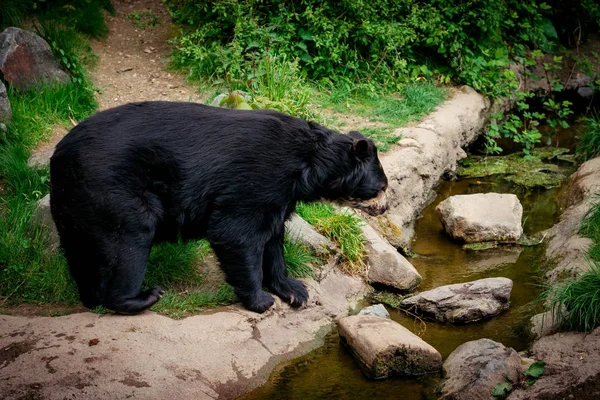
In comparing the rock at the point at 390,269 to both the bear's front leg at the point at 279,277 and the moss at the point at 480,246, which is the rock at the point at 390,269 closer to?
the bear's front leg at the point at 279,277

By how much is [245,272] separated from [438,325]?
1594 millimetres

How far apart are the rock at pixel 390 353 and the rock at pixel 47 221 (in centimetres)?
239

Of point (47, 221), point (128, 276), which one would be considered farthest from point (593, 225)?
point (47, 221)

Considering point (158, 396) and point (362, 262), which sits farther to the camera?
point (362, 262)

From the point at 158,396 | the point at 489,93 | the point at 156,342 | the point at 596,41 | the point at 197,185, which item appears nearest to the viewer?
the point at 158,396

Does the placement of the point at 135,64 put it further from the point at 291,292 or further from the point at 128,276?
the point at 128,276

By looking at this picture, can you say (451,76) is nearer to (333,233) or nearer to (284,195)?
(333,233)

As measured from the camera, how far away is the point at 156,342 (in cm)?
439

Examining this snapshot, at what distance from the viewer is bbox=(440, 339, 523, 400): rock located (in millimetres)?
4254

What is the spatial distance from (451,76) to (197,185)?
20.1 feet

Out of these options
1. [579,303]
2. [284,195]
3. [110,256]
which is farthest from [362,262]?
[110,256]

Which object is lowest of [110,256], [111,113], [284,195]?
[110,256]

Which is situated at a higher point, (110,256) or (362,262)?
(110,256)

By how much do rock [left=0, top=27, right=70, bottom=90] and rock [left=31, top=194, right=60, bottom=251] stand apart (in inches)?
90.1
